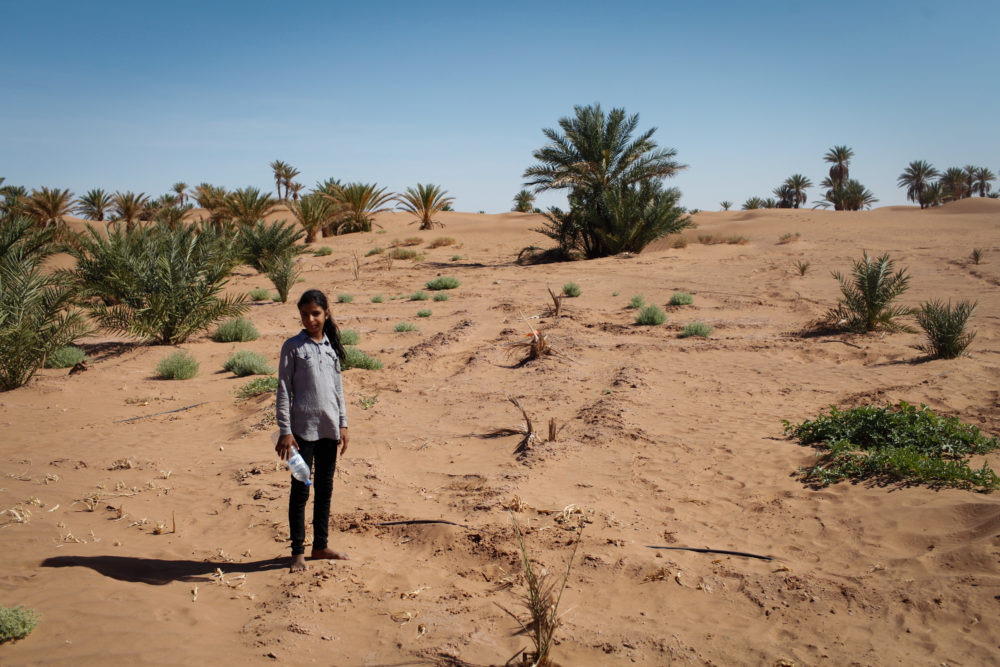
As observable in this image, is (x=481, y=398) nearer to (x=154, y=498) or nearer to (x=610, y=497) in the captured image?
(x=610, y=497)

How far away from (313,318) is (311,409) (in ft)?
1.71

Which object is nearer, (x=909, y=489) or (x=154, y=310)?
(x=909, y=489)

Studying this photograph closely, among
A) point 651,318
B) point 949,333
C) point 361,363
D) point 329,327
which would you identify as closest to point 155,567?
point 329,327

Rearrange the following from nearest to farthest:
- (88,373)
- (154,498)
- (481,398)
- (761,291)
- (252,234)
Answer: (154,498) → (481,398) → (88,373) → (761,291) → (252,234)

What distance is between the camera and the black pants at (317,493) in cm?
358

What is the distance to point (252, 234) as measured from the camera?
18781mm

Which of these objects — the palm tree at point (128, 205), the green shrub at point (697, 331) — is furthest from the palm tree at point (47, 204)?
the green shrub at point (697, 331)

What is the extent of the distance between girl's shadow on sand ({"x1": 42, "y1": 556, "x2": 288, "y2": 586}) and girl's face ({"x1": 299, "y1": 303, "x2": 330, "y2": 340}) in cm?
143

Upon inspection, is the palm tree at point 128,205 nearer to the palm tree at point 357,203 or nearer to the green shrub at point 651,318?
the palm tree at point 357,203

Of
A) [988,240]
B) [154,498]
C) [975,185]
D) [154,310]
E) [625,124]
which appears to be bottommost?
[154,498]

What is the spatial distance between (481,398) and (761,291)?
30.6 feet

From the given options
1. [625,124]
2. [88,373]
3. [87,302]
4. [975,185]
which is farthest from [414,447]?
[975,185]

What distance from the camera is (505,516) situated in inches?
177

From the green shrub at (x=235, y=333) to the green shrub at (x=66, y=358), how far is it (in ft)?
6.78
